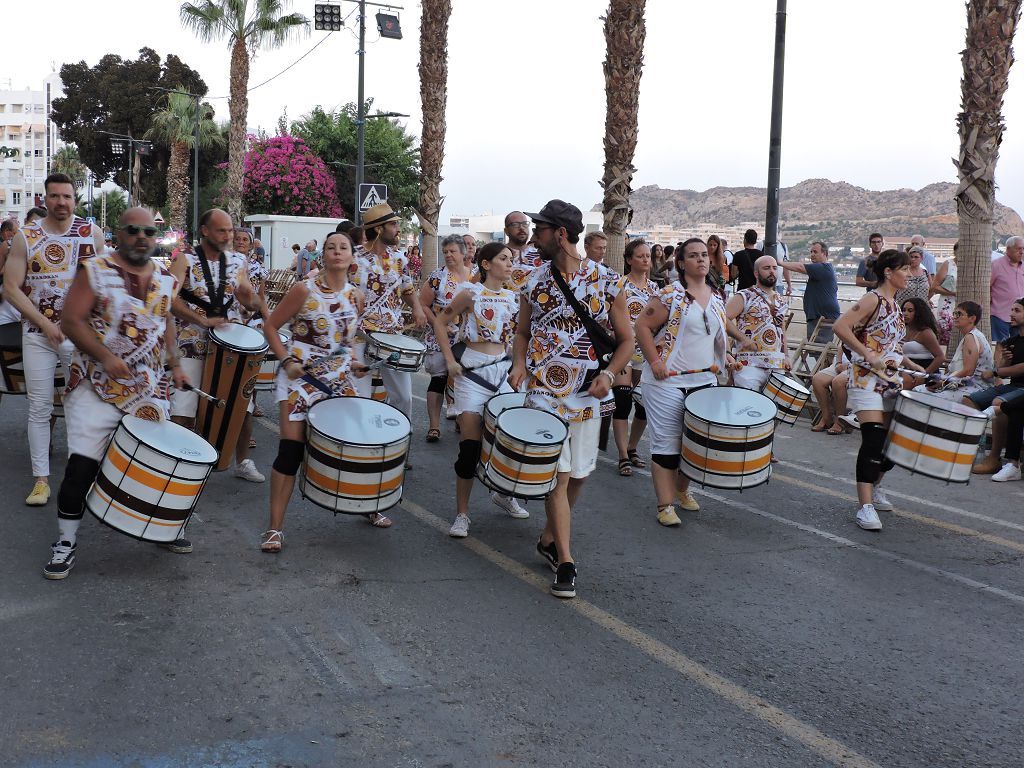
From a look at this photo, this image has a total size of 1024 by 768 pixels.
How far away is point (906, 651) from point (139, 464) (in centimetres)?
377

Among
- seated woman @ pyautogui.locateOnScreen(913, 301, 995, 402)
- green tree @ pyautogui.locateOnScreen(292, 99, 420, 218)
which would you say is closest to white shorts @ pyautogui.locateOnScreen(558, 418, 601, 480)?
seated woman @ pyautogui.locateOnScreen(913, 301, 995, 402)

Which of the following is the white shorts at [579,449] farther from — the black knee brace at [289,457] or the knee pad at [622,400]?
the knee pad at [622,400]

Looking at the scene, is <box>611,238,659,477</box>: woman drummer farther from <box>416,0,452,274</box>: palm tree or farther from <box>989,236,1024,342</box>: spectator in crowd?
<box>416,0,452,274</box>: palm tree

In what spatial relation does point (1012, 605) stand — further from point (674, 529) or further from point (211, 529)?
point (211, 529)

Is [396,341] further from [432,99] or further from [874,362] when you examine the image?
[432,99]

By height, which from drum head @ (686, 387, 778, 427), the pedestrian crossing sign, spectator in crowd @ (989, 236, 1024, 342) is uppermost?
the pedestrian crossing sign

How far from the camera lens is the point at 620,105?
15211 mm

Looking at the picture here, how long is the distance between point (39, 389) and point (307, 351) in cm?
207

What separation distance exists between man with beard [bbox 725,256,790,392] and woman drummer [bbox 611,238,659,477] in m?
0.74

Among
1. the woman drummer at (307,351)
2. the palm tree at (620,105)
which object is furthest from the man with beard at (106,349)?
the palm tree at (620,105)

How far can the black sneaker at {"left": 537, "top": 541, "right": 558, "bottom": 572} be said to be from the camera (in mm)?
6093

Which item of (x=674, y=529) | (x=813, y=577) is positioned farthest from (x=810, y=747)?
(x=674, y=529)

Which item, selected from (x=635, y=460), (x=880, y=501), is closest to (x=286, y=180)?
(x=635, y=460)

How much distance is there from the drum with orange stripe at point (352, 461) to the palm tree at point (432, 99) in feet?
53.4
